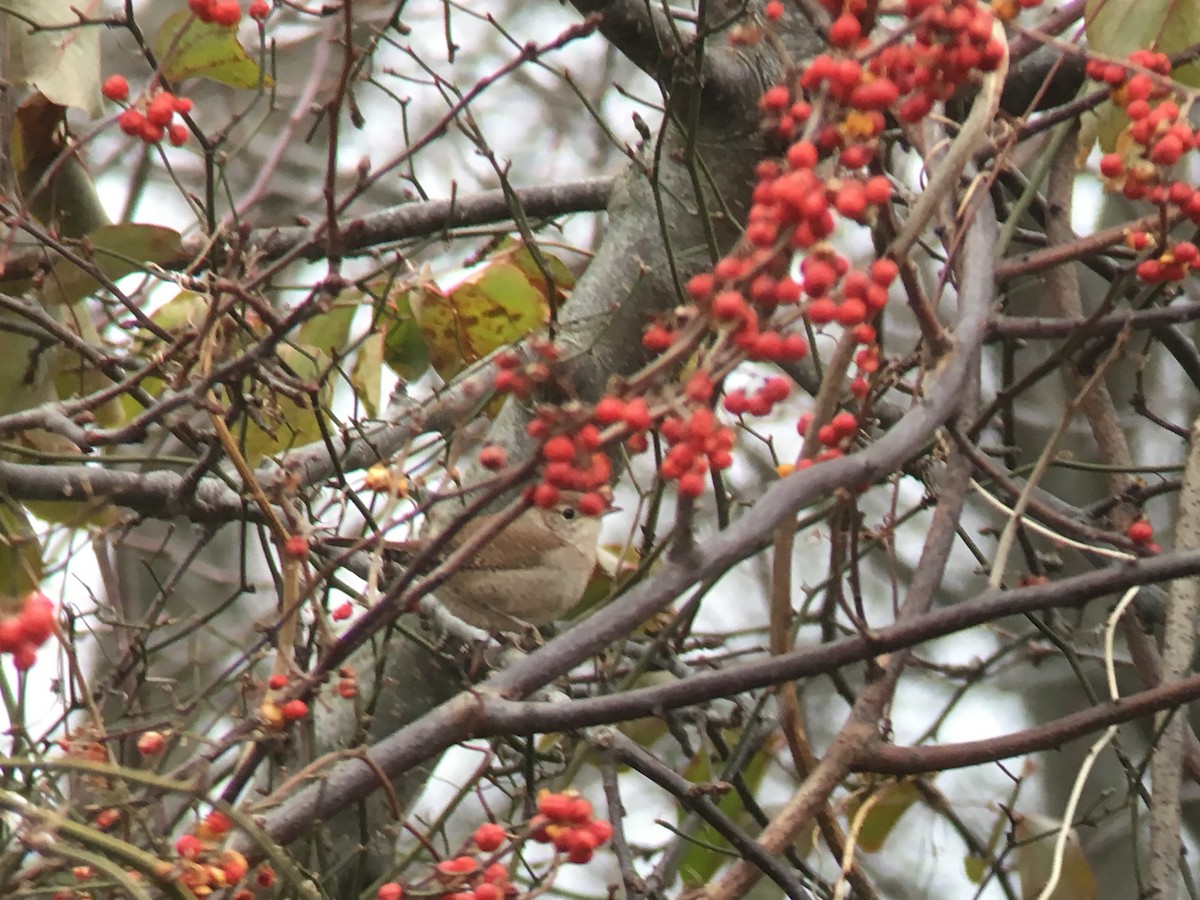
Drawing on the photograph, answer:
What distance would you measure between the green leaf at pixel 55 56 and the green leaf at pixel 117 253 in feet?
0.52

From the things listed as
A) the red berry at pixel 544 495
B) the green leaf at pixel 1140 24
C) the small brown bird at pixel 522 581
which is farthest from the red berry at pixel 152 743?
the small brown bird at pixel 522 581

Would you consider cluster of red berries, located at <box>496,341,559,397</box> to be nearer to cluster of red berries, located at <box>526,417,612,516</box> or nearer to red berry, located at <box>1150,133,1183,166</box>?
cluster of red berries, located at <box>526,417,612,516</box>

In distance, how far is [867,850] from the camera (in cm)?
221

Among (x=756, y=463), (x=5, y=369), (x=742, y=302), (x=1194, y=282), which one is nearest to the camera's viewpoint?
(x=742, y=302)

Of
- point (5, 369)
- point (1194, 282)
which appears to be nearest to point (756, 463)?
point (1194, 282)

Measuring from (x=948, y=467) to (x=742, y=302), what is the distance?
0.64m

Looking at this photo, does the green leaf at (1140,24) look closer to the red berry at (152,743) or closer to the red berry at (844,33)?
the red berry at (844,33)

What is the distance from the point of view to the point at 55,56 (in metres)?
1.71

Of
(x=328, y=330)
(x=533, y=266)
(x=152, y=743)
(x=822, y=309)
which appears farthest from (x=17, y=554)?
(x=533, y=266)

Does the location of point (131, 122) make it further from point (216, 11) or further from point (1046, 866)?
point (1046, 866)

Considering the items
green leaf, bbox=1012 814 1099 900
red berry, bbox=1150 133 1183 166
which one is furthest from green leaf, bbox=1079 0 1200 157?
green leaf, bbox=1012 814 1099 900

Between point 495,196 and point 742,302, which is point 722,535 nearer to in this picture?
point 742,302

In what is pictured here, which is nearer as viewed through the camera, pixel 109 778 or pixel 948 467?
pixel 109 778

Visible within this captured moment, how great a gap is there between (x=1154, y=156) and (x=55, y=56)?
4.17ft
